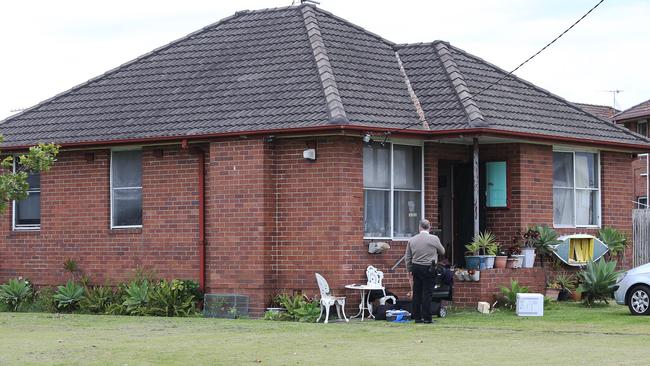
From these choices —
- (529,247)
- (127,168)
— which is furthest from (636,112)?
(127,168)

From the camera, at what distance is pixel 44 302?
25078 mm

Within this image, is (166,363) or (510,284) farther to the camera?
(510,284)

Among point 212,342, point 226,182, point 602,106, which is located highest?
point 602,106

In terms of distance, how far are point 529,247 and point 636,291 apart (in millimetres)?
3116

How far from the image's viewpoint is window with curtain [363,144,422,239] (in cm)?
2305

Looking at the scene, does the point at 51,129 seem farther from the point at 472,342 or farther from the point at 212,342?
the point at 472,342

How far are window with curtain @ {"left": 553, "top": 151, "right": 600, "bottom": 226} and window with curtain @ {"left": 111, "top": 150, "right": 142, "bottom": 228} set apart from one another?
8.29 m

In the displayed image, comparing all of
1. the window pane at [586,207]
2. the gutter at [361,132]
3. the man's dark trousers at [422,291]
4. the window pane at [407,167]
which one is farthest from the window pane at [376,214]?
the window pane at [586,207]

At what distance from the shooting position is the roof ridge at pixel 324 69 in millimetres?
22145

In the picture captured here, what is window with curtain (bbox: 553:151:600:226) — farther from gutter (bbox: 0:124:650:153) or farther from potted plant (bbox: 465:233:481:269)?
potted plant (bbox: 465:233:481:269)

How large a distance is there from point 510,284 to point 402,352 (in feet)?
23.9

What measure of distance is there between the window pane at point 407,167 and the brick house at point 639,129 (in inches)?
1276

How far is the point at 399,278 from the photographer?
75.4ft

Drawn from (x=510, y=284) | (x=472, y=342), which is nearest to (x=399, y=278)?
(x=510, y=284)
